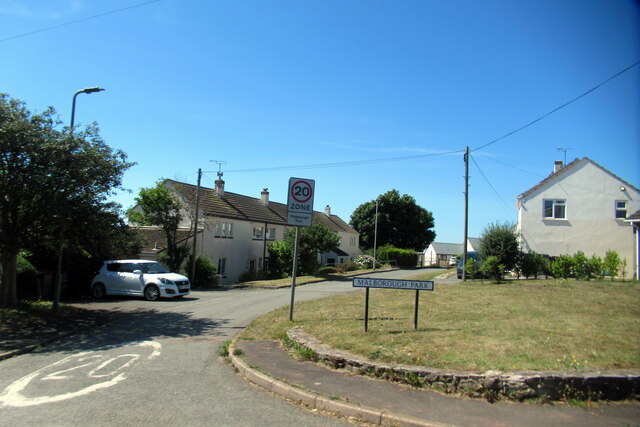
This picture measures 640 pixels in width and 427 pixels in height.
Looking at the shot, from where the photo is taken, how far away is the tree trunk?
1237cm

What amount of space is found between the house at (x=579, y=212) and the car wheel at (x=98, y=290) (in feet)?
77.6

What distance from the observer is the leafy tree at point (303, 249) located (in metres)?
33.4

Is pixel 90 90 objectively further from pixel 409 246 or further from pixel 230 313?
pixel 409 246

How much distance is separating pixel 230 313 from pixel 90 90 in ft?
25.9

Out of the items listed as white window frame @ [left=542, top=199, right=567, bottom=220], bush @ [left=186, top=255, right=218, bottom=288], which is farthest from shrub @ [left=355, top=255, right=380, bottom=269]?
bush @ [left=186, top=255, right=218, bottom=288]

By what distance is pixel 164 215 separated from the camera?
26.3m

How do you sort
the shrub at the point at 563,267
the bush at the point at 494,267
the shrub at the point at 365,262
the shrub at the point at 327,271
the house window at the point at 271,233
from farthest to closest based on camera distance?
the shrub at the point at 365,262 → the house window at the point at 271,233 → the shrub at the point at 327,271 → the shrub at the point at 563,267 → the bush at the point at 494,267

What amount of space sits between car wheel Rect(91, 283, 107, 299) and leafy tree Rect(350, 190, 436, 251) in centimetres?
4745

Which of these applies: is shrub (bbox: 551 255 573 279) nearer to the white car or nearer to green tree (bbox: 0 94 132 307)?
the white car

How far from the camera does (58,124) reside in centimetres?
1229

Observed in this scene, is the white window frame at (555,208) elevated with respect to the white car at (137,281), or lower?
elevated

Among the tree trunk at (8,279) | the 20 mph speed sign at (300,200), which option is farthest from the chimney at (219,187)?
the 20 mph speed sign at (300,200)

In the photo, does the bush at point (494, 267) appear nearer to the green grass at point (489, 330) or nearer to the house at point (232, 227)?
the green grass at point (489, 330)

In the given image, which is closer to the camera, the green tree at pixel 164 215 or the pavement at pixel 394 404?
the pavement at pixel 394 404
